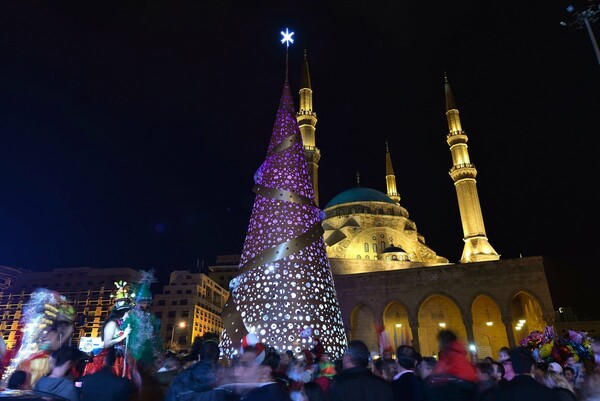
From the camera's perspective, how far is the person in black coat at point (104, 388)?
3336mm

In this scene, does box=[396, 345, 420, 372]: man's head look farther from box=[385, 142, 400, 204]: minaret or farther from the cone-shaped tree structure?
box=[385, 142, 400, 204]: minaret

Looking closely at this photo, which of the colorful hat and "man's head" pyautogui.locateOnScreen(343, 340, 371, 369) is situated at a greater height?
the colorful hat

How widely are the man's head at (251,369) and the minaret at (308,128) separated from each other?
27529 millimetres

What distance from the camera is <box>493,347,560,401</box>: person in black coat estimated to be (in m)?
3.05

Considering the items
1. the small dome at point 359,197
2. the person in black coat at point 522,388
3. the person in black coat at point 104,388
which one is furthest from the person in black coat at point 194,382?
the small dome at point 359,197

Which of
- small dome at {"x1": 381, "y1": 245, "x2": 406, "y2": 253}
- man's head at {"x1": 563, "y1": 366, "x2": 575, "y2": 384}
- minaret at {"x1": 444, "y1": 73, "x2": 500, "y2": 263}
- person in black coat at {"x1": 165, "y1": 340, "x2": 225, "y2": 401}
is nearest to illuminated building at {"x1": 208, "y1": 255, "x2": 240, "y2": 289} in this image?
small dome at {"x1": 381, "y1": 245, "x2": 406, "y2": 253}

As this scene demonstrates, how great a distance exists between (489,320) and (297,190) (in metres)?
20.5

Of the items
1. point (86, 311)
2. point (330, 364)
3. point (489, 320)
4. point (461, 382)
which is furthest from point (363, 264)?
point (86, 311)

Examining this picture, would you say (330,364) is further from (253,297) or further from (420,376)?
(253,297)

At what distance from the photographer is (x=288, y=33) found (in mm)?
13828

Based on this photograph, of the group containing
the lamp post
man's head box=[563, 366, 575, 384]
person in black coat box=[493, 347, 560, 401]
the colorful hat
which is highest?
the lamp post

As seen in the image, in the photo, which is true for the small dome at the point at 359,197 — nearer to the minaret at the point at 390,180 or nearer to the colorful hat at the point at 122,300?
the minaret at the point at 390,180

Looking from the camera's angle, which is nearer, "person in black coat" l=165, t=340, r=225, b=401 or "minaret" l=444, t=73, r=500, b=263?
"person in black coat" l=165, t=340, r=225, b=401

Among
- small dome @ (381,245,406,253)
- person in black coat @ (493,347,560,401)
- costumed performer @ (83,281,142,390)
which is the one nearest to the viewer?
person in black coat @ (493,347,560,401)
